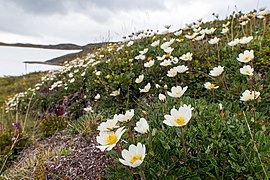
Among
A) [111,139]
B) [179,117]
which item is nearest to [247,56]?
[179,117]

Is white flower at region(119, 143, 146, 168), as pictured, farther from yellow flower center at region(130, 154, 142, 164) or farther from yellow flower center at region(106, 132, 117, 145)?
yellow flower center at region(106, 132, 117, 145)

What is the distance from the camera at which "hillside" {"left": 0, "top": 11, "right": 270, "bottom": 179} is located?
1.59 meters

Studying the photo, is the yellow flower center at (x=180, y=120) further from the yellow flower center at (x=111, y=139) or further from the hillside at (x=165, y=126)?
the yellow flower center at (x=111, y=139)

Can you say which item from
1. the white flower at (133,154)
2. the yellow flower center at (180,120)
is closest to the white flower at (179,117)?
the yellow flower center at (180,120)

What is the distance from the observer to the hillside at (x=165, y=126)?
159cm

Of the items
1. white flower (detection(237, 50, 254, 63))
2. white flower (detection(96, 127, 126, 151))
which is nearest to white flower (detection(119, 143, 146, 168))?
white flower (detection(96, 127, 126, 151))

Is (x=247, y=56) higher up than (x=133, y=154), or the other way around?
(x=247, y=56)

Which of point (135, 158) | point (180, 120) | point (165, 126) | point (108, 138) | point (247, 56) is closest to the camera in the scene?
point (135, 158)

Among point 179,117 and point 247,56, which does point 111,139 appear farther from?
point 247,56

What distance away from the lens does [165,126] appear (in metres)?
2.13

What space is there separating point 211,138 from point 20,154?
289cm

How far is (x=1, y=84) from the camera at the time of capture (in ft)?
40.7

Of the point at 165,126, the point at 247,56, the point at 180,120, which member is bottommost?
the point at 165,126

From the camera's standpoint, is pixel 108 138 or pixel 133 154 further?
pixel 108 138
